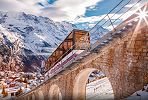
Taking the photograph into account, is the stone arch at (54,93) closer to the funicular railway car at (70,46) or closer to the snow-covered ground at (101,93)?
the funicular railway car at (70,46)

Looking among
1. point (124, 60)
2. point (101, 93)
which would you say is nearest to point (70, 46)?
point (101, 93)

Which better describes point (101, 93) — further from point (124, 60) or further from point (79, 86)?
point (124, 60)

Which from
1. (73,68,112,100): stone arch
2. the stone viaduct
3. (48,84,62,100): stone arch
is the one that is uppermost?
the stone viaduct

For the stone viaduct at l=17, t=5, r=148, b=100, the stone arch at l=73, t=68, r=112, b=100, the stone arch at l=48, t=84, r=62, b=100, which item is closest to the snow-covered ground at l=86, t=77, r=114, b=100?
the stone arch at l=73, t=68, r=112, b=100

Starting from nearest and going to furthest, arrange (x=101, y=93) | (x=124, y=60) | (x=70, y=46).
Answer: (x=124, y=60) < (x=101, y=93) < (x=70, y=46)

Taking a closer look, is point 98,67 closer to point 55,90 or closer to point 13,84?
point 55,90

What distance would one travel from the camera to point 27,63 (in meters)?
139

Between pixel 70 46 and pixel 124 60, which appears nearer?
pixel 124 60

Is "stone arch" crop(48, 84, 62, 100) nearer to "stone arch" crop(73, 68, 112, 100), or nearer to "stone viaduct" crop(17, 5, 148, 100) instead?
"stone arch" crop(73, 68, 112, 100)

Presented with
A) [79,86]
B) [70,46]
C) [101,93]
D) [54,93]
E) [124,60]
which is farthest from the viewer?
[54,93]

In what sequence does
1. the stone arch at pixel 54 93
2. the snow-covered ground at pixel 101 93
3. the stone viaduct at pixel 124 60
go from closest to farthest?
the stone viaduct at pixel 124 60
the snow-covered ground at pixel 101 93
the stone arch at pixel 54 93

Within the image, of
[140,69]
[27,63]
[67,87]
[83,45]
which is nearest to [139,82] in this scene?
[140,69]

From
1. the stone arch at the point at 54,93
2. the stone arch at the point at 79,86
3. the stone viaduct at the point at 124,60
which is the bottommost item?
the stone arch at the point at 54,93

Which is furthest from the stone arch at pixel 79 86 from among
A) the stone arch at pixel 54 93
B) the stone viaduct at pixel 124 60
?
the stone arch at pixel 54 93
